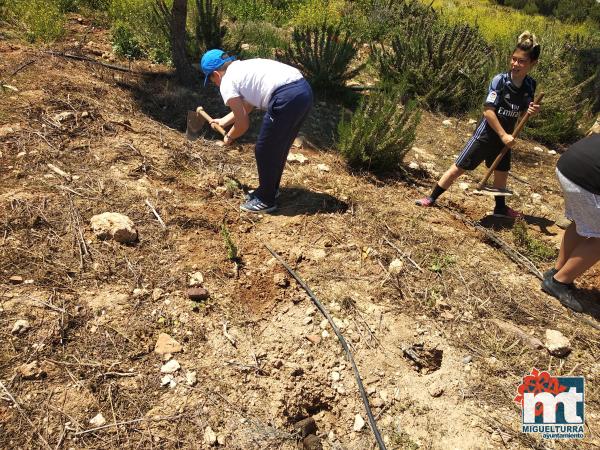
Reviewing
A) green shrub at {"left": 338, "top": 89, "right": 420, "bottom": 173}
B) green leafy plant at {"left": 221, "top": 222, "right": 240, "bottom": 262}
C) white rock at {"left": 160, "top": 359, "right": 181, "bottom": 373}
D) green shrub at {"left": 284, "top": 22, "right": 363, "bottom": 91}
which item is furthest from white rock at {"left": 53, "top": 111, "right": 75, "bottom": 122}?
green shrub at {"left": 284, "top": 22, "right": 363, "bottom": 91}

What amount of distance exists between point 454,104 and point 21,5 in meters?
5.56

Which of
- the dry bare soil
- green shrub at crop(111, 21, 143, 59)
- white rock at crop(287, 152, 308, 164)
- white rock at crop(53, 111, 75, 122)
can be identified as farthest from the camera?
green shrub at crop(111, 21, 143, 59)

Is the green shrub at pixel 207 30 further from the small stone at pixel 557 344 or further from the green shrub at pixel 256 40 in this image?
the small stone at pixel 557 344

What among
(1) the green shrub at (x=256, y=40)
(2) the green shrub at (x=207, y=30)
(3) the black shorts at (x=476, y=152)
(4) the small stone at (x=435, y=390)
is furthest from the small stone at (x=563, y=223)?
(2) the green shrub at (x=207, y=30)

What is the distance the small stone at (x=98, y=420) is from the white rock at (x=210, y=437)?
0.44 meters

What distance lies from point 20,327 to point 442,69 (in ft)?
17.7

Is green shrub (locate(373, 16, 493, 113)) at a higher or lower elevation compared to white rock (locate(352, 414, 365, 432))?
higher

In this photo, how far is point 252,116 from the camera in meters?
4.75

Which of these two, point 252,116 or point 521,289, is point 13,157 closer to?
point 252,116

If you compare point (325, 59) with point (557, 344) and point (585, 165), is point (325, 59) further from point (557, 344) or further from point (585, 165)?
point (557, 344)

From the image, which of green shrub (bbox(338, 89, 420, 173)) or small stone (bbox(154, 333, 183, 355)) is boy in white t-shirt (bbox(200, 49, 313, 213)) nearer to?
green shrub (bbox(338, 89, 420, 173))

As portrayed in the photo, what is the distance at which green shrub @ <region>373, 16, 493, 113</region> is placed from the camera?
5688 millimetres

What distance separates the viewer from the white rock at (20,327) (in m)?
2.15

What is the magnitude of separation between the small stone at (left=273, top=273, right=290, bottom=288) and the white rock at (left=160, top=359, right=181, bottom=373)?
2.58 feet
